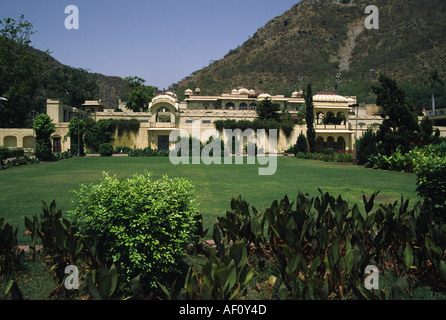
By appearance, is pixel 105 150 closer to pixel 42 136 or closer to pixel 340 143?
pixel 42 136

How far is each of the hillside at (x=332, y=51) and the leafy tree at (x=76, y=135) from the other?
113 feet

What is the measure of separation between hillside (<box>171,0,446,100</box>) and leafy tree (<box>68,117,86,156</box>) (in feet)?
113

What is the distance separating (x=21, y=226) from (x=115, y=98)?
79.5 m

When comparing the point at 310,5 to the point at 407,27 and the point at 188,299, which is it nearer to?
the point at 407,27

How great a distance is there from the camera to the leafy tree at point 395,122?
2011 centimetres

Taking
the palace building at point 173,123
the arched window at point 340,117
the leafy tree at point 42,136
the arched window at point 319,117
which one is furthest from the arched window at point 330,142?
the leafy tree at point 42,136

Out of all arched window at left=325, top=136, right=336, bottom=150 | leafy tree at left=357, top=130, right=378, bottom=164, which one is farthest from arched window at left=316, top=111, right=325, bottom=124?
leafy tree at left=357, top=130, right=378, bottom=164

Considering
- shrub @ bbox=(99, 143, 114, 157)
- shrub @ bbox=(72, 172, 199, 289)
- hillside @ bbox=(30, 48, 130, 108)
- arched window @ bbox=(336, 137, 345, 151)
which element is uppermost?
hillside @ bbox=(30, 48, 130, 108)

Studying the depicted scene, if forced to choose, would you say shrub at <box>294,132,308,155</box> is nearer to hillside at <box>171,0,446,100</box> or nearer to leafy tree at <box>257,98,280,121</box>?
leafy tree at <box>257,98,280,121</box>

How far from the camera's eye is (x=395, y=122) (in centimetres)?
2084

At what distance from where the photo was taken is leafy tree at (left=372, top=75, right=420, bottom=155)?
20109 millimetres

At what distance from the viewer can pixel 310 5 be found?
98.2 meters

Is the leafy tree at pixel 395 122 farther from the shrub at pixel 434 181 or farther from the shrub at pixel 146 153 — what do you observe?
the shrub at pixel 146 153

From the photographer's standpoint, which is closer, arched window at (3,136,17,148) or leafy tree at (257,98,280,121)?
arched window at (3,136,17,148)
